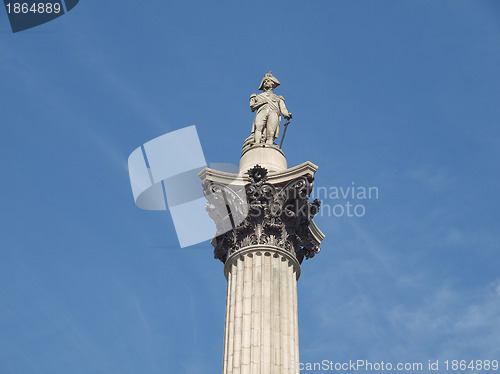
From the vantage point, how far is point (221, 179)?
27.2 metres

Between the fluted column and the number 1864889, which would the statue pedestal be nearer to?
the fluted column

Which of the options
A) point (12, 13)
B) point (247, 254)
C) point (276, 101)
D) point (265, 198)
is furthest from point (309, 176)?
point (12, 13)

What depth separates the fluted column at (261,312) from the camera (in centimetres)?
2336

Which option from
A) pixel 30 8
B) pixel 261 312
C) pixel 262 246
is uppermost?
pixel 30 8

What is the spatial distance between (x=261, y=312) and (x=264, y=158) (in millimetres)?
6593

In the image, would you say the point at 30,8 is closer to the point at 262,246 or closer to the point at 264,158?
the point at 264,158

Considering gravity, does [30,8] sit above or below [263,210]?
above

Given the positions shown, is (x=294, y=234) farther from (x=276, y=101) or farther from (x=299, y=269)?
(x=276, y=101)

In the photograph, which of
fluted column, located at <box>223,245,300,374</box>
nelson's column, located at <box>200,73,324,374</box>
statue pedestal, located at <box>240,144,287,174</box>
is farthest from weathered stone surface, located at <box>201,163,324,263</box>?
statue pedestal, located at <box>240,144,287,174</box>

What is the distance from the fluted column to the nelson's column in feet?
0.10

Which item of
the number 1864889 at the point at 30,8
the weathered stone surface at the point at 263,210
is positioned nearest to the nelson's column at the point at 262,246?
the weathered stone surface at the point at 263,210

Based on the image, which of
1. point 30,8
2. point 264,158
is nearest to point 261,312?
point 264,158

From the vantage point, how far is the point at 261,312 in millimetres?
24375

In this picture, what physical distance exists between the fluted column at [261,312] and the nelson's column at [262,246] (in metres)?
0.03
